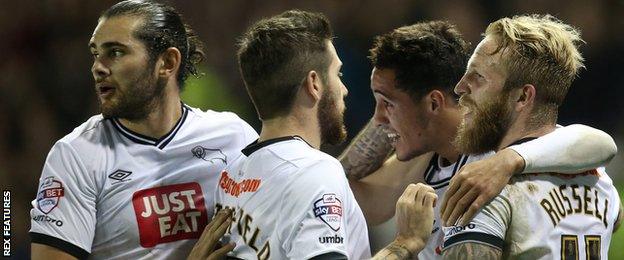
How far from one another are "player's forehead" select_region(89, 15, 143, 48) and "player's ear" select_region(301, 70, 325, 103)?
87cm

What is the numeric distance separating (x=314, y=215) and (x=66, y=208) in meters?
1.11

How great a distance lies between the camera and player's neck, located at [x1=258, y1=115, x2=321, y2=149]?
3609mm

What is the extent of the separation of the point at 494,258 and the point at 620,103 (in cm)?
424

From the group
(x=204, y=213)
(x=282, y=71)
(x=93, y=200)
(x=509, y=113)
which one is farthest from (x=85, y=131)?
(x=509, y=113)

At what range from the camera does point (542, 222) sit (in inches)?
129

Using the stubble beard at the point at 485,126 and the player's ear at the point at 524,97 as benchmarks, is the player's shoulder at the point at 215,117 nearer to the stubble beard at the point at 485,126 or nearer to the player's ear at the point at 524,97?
the stubble beard at the point at 485,126

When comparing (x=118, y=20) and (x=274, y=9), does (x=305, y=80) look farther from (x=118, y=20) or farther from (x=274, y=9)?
(x=274, y=9)

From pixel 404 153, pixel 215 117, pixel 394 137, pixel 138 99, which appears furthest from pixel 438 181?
pixel 138 99

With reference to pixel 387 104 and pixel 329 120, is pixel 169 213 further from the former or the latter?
pixel 387 104

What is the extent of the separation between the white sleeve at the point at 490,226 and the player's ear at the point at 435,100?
1377mm

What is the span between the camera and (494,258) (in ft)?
10.5

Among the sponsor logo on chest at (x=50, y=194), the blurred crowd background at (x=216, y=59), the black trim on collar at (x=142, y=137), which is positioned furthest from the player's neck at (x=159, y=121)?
the blurred crowd background at (x=216, y=59)

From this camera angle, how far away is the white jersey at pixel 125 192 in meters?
3.92

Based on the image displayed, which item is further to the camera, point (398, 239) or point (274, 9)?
point (274, 9)
